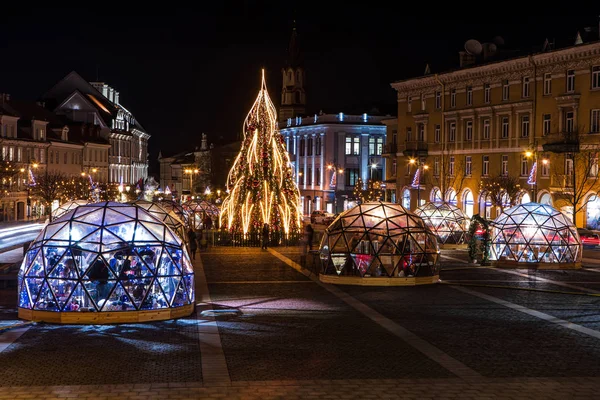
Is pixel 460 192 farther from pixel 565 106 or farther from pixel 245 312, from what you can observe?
pixel 245 312

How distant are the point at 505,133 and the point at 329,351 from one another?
47.3m

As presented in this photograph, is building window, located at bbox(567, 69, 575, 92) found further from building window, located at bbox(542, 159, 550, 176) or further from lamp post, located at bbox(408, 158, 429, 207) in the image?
lamp post, located at bbox(408, 158, 429, 207)

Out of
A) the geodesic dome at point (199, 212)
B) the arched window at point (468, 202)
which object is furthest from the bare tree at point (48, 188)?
the arched window at point (468, 202)

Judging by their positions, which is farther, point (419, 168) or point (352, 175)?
point (352, 175)

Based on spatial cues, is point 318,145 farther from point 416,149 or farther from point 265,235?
point 265,235

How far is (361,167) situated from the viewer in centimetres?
10181

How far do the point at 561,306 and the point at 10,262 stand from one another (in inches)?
888

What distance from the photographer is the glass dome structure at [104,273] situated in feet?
71.3

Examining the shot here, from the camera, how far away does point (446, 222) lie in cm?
5100

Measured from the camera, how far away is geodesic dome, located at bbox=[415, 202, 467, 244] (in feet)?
165

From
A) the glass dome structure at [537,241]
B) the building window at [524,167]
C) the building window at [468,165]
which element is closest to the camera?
the glass dome structure at [537,241]

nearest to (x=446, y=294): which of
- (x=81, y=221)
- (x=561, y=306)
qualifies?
(x=561, y=306)

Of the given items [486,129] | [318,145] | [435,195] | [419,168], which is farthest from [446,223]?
[318,145]

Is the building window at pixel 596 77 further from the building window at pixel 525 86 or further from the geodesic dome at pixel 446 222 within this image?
the geodesic dome at pixel 446 222
